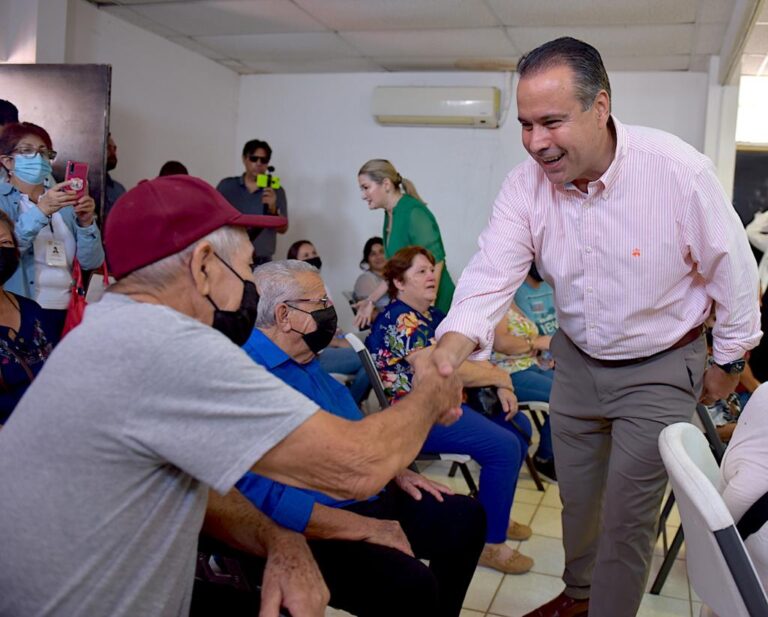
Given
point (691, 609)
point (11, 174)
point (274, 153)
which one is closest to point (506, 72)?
point (274, 153)

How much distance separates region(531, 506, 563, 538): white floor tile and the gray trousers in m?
1.28

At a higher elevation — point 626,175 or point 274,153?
point 274,153

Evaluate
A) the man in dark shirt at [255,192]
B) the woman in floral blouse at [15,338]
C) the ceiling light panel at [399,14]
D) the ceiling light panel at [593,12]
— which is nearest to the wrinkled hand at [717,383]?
the woman in floral blouse at [15,338]

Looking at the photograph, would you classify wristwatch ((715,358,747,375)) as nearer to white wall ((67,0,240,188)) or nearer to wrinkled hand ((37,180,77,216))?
wrinkled hand ((37,180,77,216))

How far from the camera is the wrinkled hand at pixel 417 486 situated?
77.7 inches

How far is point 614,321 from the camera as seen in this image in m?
1.98

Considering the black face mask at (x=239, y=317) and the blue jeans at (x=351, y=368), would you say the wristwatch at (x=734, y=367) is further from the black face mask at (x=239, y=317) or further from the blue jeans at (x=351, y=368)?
the blue jeans at (x=351, y=368)

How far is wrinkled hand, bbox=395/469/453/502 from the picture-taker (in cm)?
197

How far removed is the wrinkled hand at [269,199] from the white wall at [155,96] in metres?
0.91

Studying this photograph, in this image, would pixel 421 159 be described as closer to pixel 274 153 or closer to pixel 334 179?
pixel 334 179

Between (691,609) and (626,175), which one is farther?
(691,609)

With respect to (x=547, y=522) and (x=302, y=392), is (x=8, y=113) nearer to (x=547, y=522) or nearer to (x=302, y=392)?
(x=302, y=392)

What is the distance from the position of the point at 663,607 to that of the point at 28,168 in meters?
3.16

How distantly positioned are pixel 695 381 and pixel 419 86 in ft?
16.4
